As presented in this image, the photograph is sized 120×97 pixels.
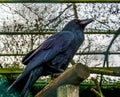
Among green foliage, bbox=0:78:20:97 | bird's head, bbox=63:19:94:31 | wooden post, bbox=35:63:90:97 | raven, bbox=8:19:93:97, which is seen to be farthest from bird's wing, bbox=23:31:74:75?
green foliage, bbox=0:78:20:97

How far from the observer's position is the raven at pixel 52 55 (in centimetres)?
418

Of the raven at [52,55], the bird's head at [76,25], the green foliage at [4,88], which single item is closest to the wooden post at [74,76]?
the raven at [52,55]

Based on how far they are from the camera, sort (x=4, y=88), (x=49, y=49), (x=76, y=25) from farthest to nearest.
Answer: (x=4, y=88)
(x=76, y=25)
(x=49, y=49)

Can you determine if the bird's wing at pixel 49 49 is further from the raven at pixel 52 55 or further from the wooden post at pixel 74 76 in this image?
the wooden post at pixel 74 76

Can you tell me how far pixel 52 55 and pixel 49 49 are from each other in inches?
2.6

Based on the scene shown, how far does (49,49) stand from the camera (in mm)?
4422

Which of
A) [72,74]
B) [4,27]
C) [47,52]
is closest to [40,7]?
[4,27]

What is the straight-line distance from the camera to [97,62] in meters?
7.45

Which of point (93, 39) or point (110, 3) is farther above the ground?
point (110, 3)

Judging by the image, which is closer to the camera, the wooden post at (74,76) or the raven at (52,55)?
the wooden post at (74,76)

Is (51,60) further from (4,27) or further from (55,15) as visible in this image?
(4,27)

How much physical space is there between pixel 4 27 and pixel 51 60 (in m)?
2.78

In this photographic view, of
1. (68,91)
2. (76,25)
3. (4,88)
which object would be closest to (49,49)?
(76,25)

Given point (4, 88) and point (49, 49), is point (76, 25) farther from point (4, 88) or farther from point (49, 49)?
point (4, 88)
